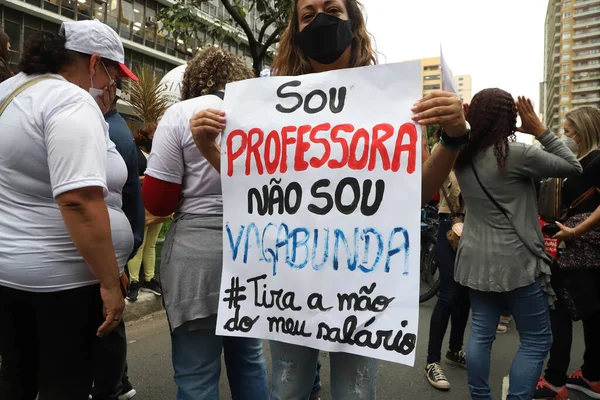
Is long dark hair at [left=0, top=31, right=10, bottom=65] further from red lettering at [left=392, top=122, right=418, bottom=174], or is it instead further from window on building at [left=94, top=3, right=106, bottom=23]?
window on building at [left=94, top=3, right=106, bottom=23]

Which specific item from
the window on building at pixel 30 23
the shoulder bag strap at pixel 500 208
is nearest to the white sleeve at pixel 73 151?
the shoulder bag strap at pixel 500 208

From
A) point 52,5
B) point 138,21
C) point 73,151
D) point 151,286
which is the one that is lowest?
point 151,286

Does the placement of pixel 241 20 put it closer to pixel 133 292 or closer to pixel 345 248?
pixel 133 292

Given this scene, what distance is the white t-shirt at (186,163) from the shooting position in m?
1.67

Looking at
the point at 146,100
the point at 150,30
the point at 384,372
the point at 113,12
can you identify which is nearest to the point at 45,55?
the point at 384,372

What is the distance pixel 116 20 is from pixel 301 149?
2653cm

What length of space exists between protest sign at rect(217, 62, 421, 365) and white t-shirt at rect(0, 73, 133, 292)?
44 centimetres

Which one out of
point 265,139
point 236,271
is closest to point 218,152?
point 265,139

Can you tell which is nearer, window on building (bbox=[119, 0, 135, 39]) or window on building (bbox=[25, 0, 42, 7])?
window on building (bbox=[25, 0, 42, 7])

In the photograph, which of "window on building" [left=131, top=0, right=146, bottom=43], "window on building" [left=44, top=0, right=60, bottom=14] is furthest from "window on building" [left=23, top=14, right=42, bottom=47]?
"window on building" [left=131, top=0, right=146, bottom=43]

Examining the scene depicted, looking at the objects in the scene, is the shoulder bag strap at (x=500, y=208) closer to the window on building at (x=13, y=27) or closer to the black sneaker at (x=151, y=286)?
the black sneaker at (x=151, y=286)

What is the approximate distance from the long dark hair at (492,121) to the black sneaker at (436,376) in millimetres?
1485

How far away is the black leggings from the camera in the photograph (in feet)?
4.90

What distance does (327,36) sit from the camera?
5.09 feet
